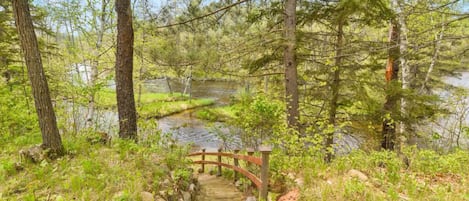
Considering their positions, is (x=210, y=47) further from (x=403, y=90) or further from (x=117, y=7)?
(x=403, y=90)

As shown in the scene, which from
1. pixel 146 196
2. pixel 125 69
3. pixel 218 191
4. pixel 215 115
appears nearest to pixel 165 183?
pixel 146 196

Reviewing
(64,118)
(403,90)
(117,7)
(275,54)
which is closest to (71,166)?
(117,7)

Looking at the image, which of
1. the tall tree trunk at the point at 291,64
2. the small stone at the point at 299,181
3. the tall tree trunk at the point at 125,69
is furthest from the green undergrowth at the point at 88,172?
the tall tree trunk at the point at 291,64

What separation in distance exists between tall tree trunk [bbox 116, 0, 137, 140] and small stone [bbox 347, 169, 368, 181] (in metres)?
4.12

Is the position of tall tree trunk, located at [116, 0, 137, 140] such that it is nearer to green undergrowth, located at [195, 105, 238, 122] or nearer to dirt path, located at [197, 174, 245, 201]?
dirt path, located at [197, 174, 245, 201]

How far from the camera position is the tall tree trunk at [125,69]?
5.12 meters

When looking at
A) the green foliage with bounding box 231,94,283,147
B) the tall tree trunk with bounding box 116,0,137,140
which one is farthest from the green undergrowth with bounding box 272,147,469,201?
the tall tree trunk with bounding box 116,0,137,140

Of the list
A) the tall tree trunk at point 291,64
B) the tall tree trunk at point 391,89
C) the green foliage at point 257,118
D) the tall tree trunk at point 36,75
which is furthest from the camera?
the tall tree trunk at point 391,89

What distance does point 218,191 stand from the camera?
5551 mm

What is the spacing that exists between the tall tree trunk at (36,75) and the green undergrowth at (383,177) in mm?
3382

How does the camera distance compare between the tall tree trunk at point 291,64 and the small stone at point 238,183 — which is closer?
the small stone at point 238,183

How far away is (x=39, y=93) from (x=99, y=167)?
4.65 feet

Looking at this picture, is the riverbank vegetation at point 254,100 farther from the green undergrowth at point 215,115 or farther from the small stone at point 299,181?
the green undergrowth at point 215,115

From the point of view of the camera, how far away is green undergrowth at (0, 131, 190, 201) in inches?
113
